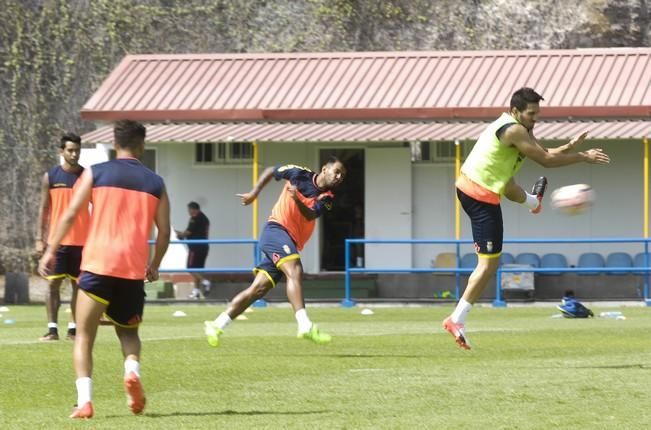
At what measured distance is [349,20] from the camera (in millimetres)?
41062

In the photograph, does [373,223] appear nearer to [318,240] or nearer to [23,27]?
[318,240]

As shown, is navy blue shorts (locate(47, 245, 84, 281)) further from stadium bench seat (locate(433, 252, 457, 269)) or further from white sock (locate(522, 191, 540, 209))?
stadium bench seat (locate(433, 252, 457, 269))

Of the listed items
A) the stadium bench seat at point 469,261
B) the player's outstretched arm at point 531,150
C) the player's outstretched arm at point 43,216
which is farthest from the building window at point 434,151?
the player's outstretched arm at point 531,150

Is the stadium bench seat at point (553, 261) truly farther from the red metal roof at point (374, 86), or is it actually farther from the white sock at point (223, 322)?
the white sock at point (223, 322)

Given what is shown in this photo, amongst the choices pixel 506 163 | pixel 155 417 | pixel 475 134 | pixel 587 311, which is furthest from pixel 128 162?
pixel 475 134

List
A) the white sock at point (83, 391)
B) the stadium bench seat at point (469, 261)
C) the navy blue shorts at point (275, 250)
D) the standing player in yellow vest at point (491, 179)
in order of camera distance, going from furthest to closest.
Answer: the stadium bench seat at point (469, 261) → the navy blue shorts at point (275, 250) → the standing player in yellow vest at point (491, 179) → the white sock at point (83, 391)

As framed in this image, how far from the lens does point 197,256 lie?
106 ft

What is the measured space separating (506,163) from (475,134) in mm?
16562

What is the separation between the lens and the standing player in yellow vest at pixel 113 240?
9.68 meters

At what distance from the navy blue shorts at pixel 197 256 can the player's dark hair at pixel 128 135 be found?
22277 millimetres

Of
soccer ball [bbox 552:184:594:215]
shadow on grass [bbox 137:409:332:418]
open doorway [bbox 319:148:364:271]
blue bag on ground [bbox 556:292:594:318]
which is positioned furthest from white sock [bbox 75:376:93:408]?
open doorway [bbox 319:148:364:271]

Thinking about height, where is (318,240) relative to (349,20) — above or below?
below

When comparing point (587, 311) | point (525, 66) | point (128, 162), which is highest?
point (525, 66)

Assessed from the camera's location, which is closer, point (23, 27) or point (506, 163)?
point (506, 163)
